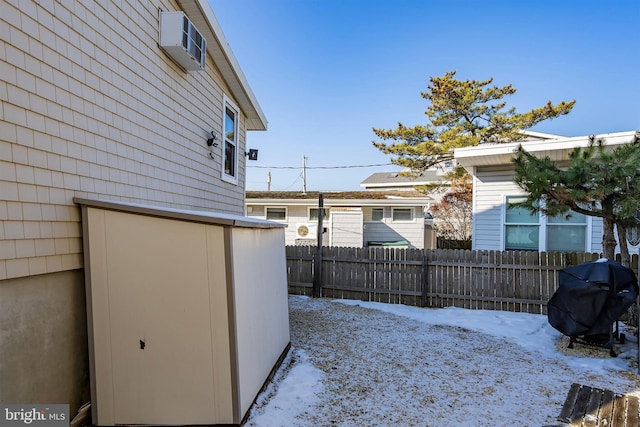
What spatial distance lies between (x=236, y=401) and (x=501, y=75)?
57.8 ft

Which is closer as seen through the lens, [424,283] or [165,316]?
[165,316]

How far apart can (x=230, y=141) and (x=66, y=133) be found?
4.52m

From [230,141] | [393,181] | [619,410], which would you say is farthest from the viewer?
[393,181]

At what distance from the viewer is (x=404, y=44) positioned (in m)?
12.8

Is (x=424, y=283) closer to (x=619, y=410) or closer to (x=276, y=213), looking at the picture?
(x=619, y=410)

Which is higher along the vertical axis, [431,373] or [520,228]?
[520,228]

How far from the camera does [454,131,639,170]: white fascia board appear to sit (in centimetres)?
721

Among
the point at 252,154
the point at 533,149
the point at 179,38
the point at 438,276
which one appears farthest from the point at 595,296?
the point at 252,154

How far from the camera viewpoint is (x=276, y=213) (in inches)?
652

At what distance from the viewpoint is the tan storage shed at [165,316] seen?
2.61 metres

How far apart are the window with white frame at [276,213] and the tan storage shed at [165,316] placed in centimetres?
1360

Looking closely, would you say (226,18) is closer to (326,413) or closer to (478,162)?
(478,162)

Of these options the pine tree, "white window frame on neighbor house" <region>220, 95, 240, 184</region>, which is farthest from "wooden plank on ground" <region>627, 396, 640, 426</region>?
the pine tree

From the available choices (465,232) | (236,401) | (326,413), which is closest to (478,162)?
(326,413)
